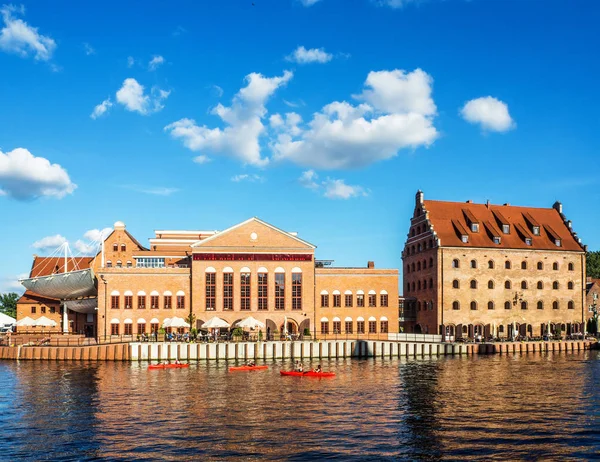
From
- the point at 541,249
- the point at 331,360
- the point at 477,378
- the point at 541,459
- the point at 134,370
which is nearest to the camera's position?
the point at 541,459

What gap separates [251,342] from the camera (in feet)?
271

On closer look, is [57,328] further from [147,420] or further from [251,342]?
[147,420]

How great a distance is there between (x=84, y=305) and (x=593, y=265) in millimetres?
125083

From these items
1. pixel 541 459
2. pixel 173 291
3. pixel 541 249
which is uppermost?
pixel 541 249

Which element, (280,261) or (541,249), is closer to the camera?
(280,261)

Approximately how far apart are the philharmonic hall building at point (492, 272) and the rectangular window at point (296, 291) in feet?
70.5

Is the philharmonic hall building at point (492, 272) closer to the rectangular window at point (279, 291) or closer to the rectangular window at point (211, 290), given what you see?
the rectangular window at point (279, 291)

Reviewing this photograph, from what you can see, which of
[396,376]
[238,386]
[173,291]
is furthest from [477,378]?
[173,291]

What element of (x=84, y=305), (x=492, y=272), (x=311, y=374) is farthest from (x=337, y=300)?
(x=84, y=305)

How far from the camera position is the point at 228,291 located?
9356 centimetres

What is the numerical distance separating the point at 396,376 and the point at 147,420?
93.8 ft

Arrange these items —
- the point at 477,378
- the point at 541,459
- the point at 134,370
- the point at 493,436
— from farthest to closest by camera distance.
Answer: the point at 134,370 < the point at 477,378 < the point at 493,436 < the point at 541,459

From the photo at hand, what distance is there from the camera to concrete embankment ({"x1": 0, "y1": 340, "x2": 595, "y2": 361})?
80.5 m

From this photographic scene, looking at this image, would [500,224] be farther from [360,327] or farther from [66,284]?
[66,284]
